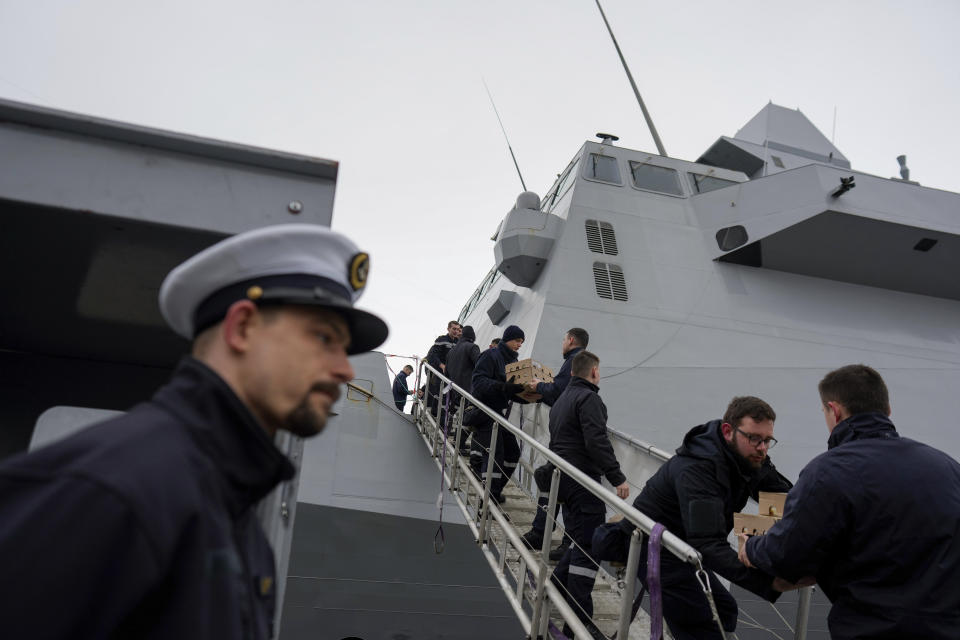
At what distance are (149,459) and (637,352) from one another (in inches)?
279

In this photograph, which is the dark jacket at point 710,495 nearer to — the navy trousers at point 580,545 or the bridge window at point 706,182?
the navy trousers at point 580,545

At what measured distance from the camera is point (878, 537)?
186 centimetres

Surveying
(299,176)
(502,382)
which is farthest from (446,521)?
(299,176)

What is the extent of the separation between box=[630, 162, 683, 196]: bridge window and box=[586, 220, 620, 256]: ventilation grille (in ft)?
3.67

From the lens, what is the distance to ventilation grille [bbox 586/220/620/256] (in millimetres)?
8328

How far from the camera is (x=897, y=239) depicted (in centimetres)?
870

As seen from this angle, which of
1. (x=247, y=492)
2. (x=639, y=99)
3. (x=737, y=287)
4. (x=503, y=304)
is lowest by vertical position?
(x=247, y=492)

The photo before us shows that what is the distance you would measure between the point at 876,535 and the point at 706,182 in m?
8.54

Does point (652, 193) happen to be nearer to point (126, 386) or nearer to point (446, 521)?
point (446, 521)

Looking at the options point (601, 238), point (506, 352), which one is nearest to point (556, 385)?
point (506, 352)

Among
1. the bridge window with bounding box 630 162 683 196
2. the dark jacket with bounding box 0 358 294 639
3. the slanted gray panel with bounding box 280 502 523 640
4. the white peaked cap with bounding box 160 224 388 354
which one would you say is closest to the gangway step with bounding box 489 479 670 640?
the slanted gray panel with bounding box 280 502 523 640

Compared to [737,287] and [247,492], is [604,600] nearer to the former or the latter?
[247,492]

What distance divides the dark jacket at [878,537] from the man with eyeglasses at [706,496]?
318 millimetres

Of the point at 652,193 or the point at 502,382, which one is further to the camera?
the point at 652,193
